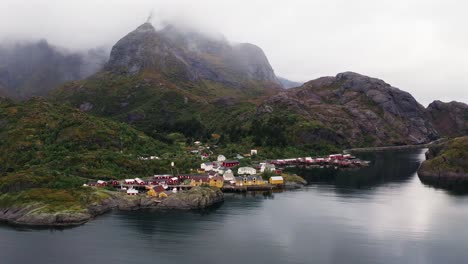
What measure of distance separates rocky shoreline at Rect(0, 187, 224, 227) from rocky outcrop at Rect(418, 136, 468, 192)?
7982 cm

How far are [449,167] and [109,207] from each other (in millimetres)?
115231

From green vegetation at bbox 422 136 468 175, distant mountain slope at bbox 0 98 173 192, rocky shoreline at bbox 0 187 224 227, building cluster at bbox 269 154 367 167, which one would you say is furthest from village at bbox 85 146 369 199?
green vegetation at bbox 422 136 468 175

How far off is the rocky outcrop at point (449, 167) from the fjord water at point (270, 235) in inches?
1361

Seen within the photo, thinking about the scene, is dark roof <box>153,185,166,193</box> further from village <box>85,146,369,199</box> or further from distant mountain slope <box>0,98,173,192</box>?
distant mountain slope <box>0,98,173,192</box>

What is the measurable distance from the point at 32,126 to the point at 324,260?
12297 cm

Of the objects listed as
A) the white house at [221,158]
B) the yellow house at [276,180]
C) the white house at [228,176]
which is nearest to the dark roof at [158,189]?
the white house at [228,176]

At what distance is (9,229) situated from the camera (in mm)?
87062

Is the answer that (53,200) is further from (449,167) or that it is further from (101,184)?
(449,167)

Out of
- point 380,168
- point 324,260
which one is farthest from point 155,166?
point 380,168

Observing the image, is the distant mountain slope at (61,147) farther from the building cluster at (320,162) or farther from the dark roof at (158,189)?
the building cluster at (320,162)

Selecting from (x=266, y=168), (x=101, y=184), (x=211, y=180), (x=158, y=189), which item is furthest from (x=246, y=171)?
(x=101, y=184)

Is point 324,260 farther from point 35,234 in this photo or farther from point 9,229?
point 9,229

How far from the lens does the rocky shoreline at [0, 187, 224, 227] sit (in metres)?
90.3

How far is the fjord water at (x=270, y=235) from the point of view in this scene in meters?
72.6
